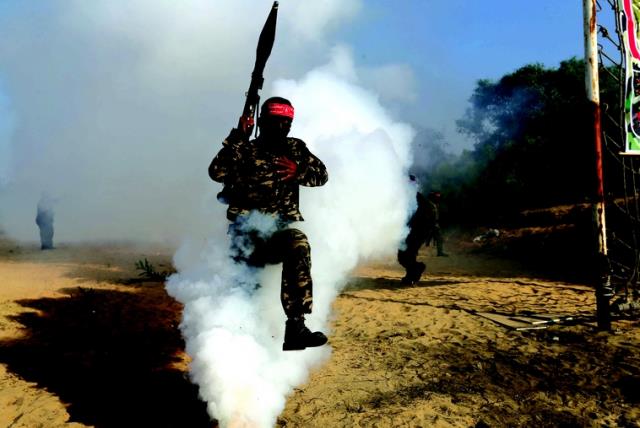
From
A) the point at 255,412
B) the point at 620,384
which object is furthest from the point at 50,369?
the point at 620,384

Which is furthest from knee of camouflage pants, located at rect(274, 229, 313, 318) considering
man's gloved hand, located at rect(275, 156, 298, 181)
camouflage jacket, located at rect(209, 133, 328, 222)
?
man's gloved hand, located at rect(275, 156, 298, 181)

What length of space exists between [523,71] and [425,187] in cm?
999

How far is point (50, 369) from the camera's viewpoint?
197 inches

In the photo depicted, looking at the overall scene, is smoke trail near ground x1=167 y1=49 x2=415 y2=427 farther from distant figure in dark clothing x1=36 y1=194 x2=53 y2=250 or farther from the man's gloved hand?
distant figure in dark clothing x1=36 y1=194 x2=53 y2=250

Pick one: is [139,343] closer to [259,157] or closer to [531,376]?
[259,157]

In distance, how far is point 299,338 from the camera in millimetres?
3406

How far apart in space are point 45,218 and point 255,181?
15.6 meters

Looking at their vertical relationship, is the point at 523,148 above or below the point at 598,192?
above

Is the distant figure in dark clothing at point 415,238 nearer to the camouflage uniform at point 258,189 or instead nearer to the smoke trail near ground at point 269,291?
the smoke trail near ground at point 269,291

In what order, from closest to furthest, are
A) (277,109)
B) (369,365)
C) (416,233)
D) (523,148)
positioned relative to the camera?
(277,109)
(369,365)
(416,233)
(523,148)

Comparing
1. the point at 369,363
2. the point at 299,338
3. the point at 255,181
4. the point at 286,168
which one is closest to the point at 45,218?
the point at 369,363

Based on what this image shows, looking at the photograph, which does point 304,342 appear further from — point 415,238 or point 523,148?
point 523,148

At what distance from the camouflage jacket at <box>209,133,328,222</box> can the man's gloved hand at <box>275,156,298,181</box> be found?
0.03 metres

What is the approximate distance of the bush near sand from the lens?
3961 mm
